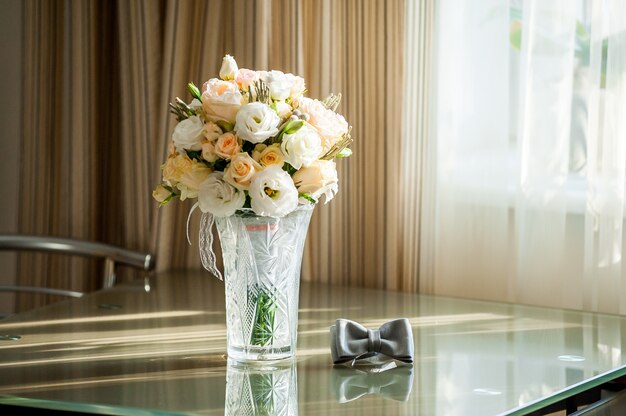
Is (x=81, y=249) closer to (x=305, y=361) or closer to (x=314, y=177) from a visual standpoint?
(x=305, y=361)

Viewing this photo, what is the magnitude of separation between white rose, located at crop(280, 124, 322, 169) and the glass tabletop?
0.36 metres

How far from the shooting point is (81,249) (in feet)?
9.00

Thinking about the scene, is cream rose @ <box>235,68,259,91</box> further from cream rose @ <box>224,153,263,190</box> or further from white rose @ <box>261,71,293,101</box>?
cream rose @ <box>224,153,263,190</box>

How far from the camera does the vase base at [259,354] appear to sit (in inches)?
65.2

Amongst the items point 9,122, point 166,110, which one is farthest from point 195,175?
point 9,122

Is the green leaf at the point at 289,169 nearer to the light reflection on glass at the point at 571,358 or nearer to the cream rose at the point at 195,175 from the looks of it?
the cream rose at the point at 195,175

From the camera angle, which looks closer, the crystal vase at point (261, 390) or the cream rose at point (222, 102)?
the crystal vase at point (261, 390)

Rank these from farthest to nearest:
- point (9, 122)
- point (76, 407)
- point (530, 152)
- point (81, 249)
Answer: point (9, 122)
point (81, 249)
point (530, 152)
point (76, 407)

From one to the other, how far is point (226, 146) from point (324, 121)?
0.55 ft

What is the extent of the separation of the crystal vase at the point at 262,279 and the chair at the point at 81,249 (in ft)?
3.71

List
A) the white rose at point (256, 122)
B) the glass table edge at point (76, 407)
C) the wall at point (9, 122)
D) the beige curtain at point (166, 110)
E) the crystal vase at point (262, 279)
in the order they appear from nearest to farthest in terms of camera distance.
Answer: the glass table edge at point (76, 407)
the white rose at point (256, 122)
the crystal vase at point (262, 279)
the beige curtain at point (166, 110)
the wall at point (9, 122)

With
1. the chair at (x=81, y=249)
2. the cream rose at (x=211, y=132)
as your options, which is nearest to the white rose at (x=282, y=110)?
the cream rose at (x=211, y=132)

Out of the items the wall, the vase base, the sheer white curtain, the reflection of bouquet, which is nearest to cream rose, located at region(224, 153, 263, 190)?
the reflection of bouquet

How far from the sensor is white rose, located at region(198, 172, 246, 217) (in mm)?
1555
